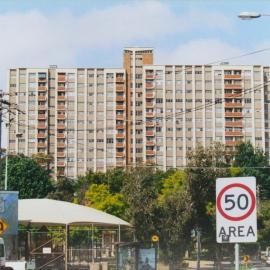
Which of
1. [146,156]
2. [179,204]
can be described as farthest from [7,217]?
[146,156]

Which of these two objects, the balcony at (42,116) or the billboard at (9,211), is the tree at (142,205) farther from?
the balcony at (42,116)

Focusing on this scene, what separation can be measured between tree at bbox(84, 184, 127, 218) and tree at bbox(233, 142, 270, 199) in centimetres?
2369

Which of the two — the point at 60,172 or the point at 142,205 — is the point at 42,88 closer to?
the point at 60,172

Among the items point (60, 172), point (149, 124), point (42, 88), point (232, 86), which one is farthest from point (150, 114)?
point (42, 88)

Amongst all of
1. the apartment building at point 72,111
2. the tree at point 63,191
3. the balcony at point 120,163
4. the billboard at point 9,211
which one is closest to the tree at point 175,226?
the billboard at point 9,211

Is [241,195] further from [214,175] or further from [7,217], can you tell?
[214,175]

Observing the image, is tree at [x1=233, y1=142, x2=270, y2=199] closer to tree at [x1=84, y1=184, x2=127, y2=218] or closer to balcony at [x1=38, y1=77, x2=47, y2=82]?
tree at [x1=84, y1=184, x2=127, y2=218]

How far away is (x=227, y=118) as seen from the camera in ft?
514

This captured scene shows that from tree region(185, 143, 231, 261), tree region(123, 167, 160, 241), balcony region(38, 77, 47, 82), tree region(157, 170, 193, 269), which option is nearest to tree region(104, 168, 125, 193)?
tree region(123, 167, 160, 241)

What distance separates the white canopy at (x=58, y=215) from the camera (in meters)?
41.3

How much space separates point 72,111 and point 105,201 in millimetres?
86314

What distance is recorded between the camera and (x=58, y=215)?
138 feet

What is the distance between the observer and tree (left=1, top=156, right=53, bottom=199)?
79375 millimetres

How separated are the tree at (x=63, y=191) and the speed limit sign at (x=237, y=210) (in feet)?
234
